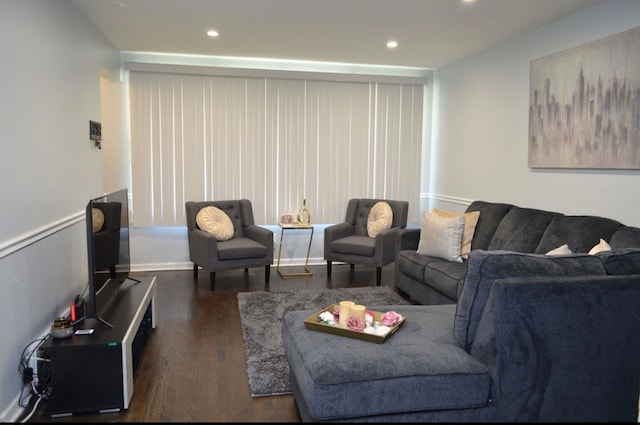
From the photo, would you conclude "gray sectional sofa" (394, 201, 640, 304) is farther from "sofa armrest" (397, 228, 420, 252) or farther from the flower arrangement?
the flower arrangement

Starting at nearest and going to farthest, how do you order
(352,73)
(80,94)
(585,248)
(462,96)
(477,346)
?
(477,346) < (585,248) < (80,94) < (462,96) < (352,73)

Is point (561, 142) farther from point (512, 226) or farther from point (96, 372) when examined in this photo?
point (96, 372)

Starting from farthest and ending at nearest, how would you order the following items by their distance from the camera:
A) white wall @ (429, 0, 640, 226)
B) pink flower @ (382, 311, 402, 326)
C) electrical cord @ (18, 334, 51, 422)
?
white wall @ (429, 0, 640, 226) < electrical cord @ (18, 334, 51, 422) < pink flower @ (382, 311, 402, 326)

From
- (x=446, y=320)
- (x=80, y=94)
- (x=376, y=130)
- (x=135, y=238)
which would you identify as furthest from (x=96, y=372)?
(x=376, y=130)

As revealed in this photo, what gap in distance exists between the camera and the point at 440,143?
6.00 metres

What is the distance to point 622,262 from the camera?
213 cm

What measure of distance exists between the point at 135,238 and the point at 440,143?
3.88 m

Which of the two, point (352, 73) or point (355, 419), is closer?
point (355, 419)

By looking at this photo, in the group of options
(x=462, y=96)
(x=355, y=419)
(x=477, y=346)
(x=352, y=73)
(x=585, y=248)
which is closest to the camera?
(x=355, y=419)

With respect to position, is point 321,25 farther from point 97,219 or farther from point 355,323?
point 355,323

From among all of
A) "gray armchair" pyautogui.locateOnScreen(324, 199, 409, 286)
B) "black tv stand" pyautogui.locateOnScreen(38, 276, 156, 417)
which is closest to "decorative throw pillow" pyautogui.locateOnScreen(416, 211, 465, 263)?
"gray armchair" pyautogui.locateOnScreen(324, 199, 409, 286)

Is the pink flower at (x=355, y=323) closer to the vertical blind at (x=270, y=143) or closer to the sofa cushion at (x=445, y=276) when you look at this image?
the sofa cushion at (x=445, y=276)

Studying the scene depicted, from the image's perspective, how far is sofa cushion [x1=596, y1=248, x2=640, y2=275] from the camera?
6.95 ft

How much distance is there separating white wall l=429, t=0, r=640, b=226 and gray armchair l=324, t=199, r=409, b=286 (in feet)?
2.59
